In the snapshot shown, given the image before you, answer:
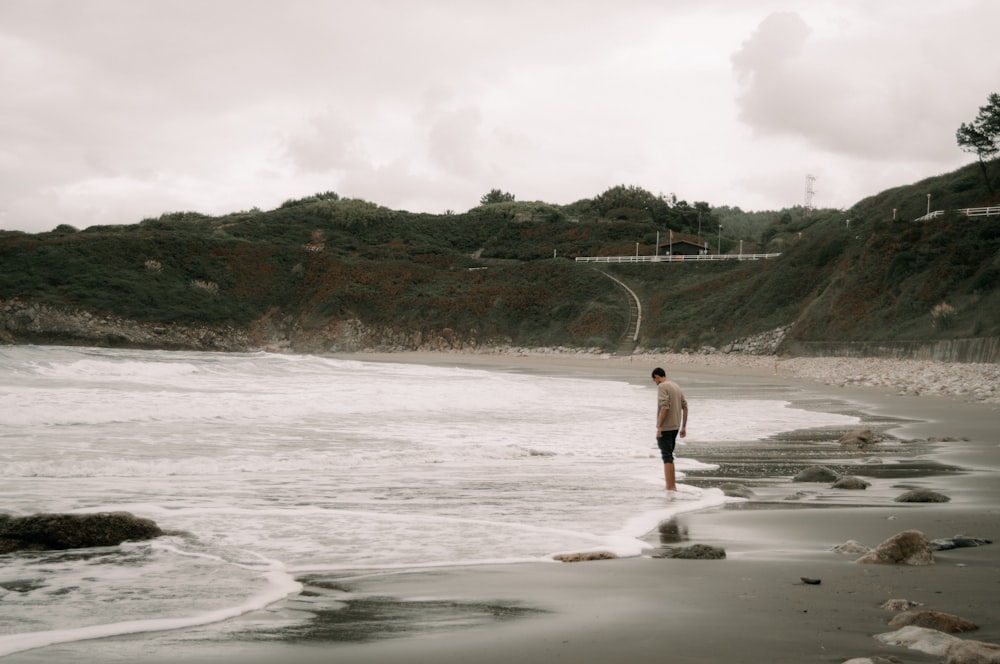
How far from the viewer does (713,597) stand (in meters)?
5.02

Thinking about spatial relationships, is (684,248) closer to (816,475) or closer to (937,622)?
(816,475)

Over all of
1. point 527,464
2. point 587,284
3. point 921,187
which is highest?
point 921,187

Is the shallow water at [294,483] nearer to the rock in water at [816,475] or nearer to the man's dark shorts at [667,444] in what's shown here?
the man's dark shorts at [667,444]

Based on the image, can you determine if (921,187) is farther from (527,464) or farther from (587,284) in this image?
(527,464)

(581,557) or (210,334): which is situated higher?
(210,334)

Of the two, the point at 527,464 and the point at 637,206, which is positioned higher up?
the point at 637,206

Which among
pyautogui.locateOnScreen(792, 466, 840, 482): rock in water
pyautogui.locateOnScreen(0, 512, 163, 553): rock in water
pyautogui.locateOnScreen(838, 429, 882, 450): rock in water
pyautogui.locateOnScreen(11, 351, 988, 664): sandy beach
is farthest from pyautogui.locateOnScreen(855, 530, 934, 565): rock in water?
pyautogui.locateOnScreen(838, 429, 882, 450): rock in water

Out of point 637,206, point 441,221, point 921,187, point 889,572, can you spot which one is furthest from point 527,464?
point 637,206

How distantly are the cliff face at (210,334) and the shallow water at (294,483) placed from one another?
44.6 m

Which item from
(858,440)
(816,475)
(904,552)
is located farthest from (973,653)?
(858,440)

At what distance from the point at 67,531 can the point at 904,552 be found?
5829 mm

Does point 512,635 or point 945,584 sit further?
point 945,584

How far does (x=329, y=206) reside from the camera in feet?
382

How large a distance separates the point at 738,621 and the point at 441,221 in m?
115
